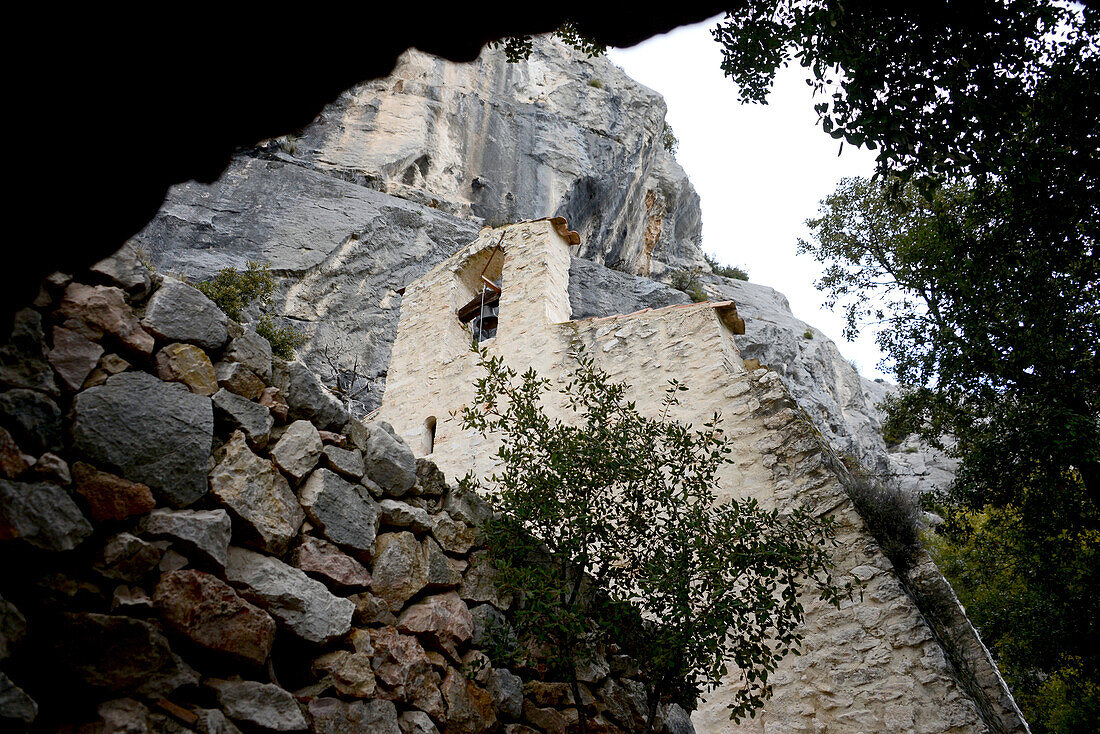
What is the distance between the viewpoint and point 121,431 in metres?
3.12

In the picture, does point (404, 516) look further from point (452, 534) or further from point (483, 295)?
point (483, 295)

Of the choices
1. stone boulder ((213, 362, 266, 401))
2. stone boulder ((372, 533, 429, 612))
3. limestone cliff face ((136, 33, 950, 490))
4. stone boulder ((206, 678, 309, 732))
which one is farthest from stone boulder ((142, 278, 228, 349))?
limestone cliff face ((136, 33, 950, 490))

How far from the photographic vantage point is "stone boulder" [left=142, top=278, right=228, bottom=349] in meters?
3.54

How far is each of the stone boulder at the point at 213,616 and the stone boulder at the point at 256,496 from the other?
1.24ft

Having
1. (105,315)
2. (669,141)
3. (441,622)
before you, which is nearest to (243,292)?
(105,315)

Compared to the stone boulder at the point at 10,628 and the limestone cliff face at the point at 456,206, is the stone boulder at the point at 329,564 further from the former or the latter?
the limestone cliff face at the point at 456,206

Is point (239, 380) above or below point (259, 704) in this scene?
above

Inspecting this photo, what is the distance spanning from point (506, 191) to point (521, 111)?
358 cm

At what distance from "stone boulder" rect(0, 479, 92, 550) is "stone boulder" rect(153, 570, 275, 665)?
43cm

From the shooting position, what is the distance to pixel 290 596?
3.40 meters

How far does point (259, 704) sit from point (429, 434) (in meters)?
7.85

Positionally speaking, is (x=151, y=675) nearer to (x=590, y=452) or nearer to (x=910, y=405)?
(x=590, y=452)


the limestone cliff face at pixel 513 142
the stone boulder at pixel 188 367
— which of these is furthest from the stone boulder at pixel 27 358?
the limestone cliff face at pixel 513 142

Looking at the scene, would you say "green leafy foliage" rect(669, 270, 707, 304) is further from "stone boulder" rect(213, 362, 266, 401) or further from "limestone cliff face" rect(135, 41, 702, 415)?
"stone boulder" rect(213, 362, 266, 401)
